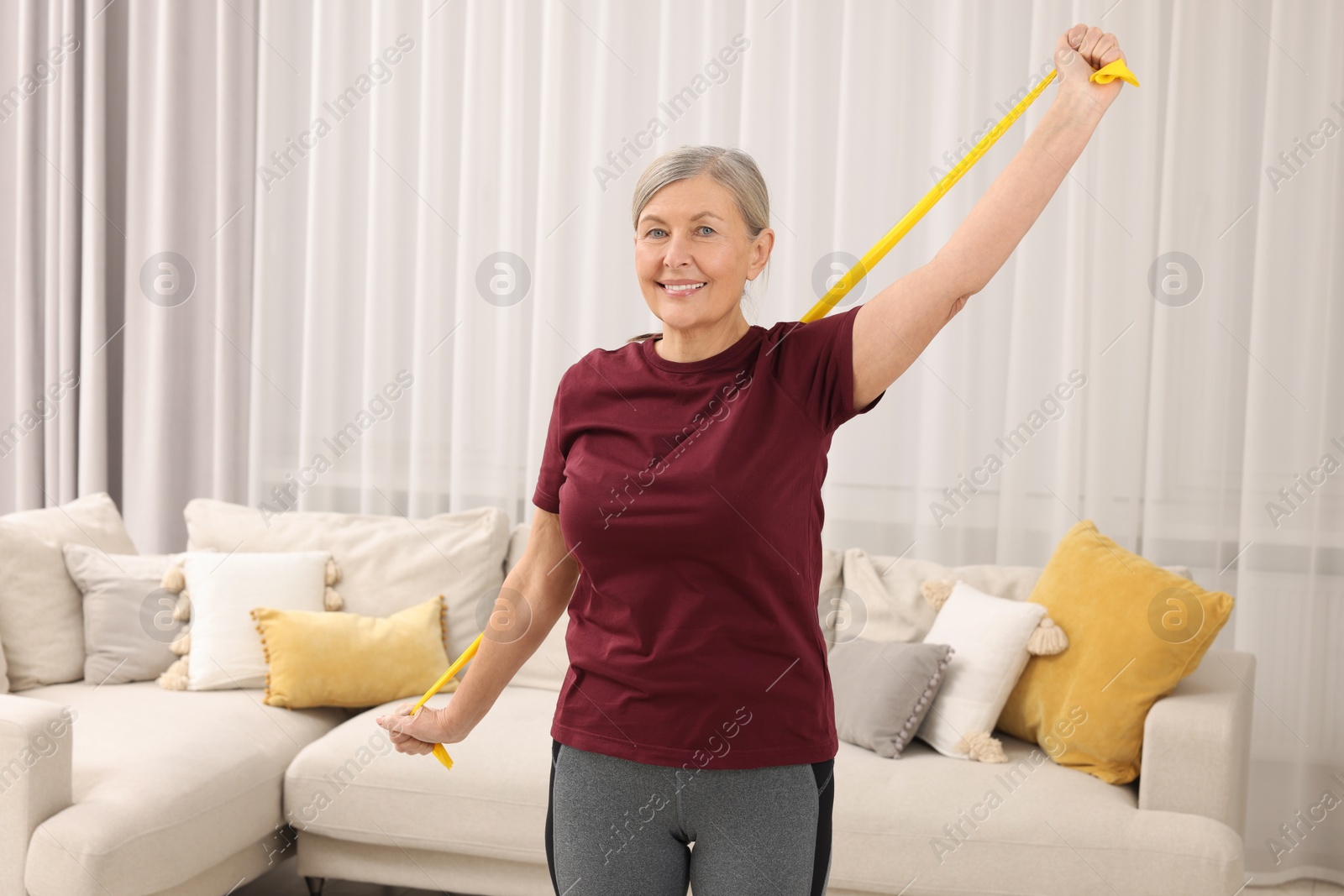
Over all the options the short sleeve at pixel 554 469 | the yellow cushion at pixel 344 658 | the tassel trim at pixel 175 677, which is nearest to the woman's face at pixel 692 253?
the short sleeve at pixel 554 469

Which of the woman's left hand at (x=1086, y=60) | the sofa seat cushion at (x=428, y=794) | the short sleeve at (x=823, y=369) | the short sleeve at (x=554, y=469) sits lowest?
the sofa seat cushion at (x=428, y=794)

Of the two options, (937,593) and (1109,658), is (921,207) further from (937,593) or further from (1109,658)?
(937,593)

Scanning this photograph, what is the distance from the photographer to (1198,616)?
7.88ft

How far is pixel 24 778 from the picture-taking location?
2.09 m

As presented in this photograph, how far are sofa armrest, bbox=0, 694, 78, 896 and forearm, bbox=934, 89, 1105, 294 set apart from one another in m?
1.92

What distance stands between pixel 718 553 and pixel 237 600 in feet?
7.41

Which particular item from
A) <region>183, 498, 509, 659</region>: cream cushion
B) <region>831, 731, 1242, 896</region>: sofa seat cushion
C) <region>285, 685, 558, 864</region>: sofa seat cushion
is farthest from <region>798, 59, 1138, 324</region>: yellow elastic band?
<region>183, 498, 509, 659</region>: cream cushion

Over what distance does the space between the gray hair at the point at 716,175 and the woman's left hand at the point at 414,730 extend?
63 centimetres

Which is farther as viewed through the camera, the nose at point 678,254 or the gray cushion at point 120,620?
the gray cushion at point 120,620

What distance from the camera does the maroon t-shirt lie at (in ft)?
3.53

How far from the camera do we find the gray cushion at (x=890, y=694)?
2.54 metres

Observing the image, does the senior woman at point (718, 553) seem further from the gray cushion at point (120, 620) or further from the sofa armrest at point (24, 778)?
the gray cushion at point (120, 620)

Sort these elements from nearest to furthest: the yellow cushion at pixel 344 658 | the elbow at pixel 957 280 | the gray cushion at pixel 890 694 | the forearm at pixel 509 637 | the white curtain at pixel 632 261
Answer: the elbow at pixel 957 280
the forearm at pixel 509 637
the gray cushion at pixel 890 694
the yellow cushion at pixel 344 658
the white curtain at pixel 632 261

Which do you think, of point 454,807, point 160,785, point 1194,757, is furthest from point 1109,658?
point 160,785
